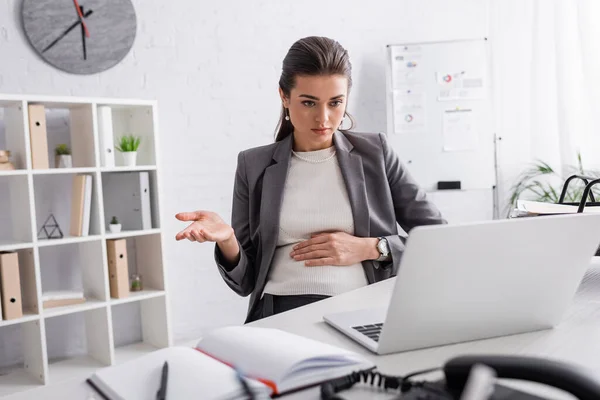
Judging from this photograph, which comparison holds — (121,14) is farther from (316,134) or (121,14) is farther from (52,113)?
(316,134)

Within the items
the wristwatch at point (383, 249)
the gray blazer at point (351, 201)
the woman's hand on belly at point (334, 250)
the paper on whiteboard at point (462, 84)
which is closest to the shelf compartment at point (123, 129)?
the gray blazer at point (351, 201)

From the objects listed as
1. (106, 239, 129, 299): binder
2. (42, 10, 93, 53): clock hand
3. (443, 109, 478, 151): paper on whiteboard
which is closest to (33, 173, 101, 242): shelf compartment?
(106, 239, 129, 299): binder

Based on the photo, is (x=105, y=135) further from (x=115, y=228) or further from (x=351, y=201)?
(x=351, y=201)

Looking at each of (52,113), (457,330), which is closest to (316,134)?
(457,330)

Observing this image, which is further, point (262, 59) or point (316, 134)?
point (262, 59)

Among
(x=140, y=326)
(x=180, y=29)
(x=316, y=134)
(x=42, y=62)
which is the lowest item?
(x=140, y=326)

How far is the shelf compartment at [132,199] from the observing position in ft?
9.57

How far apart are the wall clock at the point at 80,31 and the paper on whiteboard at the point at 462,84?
1.85m

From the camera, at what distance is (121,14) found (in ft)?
10.2

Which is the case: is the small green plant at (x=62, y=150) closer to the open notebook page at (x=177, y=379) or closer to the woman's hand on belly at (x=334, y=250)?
the woman's hand on belly at (x=334, y=250)

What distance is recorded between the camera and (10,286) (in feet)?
8.44

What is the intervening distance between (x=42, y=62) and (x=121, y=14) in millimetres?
462

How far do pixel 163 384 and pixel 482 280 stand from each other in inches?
18.3

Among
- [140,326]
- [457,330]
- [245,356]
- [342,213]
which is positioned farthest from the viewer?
[140,326]
